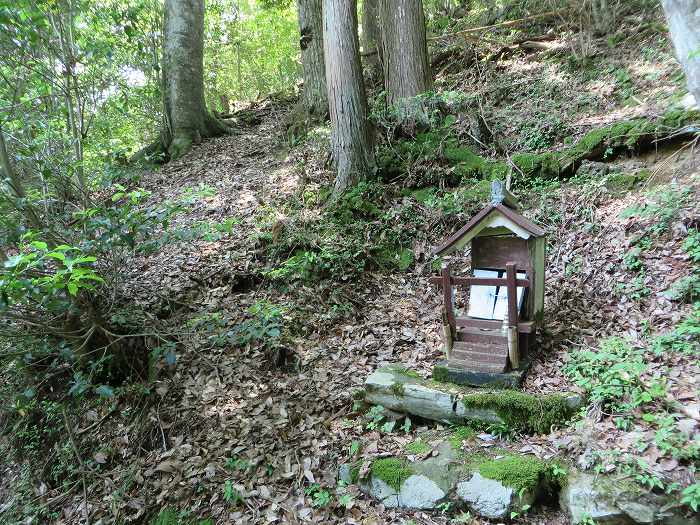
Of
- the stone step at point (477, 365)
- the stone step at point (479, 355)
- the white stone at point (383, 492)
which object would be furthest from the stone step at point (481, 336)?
the white stone at point (383, 492)

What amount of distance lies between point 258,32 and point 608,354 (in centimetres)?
1700

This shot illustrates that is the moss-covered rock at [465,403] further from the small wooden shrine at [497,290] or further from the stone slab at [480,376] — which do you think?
the small wooden shrine at [497,290]

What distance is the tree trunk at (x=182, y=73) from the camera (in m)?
11.5

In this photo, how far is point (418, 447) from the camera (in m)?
3.91

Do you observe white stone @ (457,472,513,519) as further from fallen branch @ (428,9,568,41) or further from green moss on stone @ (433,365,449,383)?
fallen branch @ (428,9,568,41)

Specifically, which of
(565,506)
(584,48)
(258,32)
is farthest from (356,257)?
(258,32)

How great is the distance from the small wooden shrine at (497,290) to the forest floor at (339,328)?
0.44m

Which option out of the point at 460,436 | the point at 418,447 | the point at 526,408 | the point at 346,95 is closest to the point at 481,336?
the point at 526,408

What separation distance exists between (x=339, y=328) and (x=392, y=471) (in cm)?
230

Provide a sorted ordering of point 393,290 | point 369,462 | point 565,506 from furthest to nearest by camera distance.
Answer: point 393,290, point 369,462, point 565,506

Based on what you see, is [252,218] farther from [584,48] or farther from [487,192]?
[584,48]

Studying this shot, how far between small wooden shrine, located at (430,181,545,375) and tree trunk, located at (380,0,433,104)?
193 inches

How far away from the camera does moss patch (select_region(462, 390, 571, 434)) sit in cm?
365

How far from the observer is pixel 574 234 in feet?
18.5
